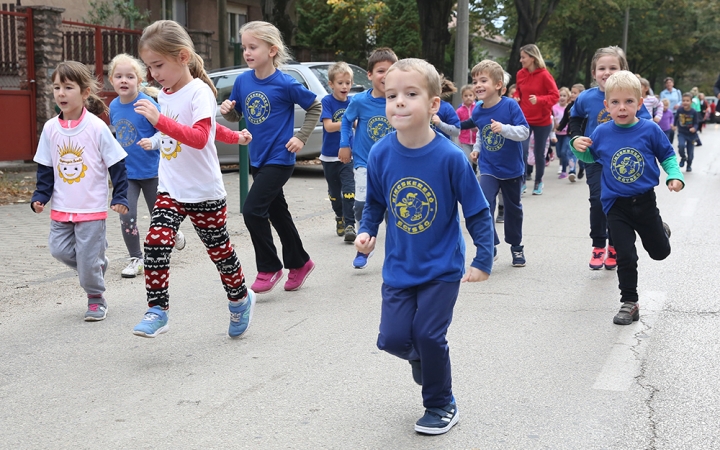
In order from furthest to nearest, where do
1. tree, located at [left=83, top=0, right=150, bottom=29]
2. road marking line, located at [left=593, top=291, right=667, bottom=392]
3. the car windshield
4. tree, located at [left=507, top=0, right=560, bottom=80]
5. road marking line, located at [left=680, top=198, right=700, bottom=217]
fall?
tree, located at [left=507, top=0, right=560, bottom=80], tree, located at [left=83, top=0, right=150, bottom=29], the car windshield, road marking line, located at [left=680, top=198, right=700, bottom=217], road marking line, located at [left=593, top=291, right=667, bottom=392]

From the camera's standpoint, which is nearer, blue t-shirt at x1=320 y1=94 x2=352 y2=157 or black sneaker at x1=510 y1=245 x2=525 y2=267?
black sneaker at x1=510 y1=245 x2=525 y2=267

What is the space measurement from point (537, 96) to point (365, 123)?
5.17m

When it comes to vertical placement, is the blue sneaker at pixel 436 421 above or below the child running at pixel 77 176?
below

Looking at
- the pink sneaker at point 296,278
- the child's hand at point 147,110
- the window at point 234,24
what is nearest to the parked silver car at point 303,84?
the pink sneaker at point 296,278

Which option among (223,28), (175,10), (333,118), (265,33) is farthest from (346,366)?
(175,10)

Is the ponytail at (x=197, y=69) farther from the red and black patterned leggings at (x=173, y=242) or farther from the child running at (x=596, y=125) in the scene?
the child running at (x=596, y=125)

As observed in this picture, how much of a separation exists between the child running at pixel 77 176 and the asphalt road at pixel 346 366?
0.48 metres

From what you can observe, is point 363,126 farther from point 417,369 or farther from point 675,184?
point 417,369

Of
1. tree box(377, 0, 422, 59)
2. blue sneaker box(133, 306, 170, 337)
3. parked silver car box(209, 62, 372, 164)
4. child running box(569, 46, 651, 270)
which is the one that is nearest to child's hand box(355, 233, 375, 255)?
blue sneaker box(133, 306, 170, 337)

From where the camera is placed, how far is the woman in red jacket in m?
11.7

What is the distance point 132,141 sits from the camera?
7266 millimetres

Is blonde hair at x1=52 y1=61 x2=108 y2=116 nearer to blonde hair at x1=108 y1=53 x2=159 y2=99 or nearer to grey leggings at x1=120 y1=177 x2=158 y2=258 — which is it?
blonde hair at x1=108 y1=53 x2=159 y2=99

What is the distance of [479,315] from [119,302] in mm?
2577

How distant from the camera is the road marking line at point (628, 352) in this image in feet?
14.8
